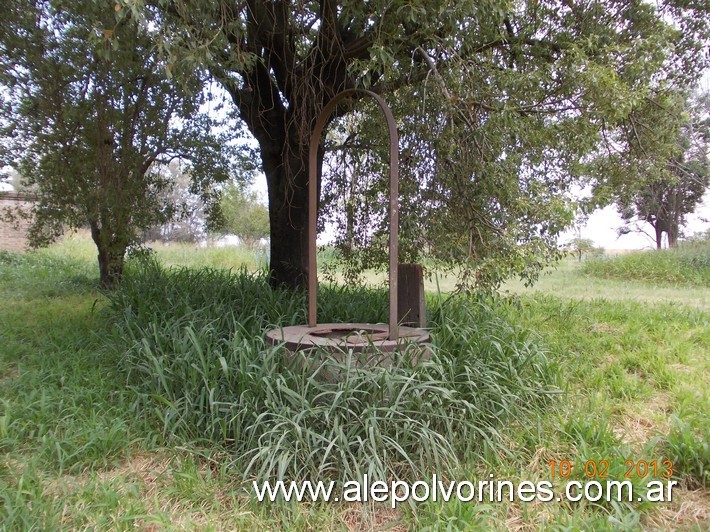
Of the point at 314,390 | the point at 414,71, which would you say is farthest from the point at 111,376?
the point at 414,71

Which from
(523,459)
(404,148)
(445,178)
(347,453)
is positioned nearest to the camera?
(347,453)

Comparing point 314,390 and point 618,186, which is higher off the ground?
point 618,186

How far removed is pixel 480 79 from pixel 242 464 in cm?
310

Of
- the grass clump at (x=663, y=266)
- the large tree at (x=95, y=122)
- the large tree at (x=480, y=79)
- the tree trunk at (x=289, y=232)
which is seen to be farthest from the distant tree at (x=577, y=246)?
the grass clump at (x=663, y=266)

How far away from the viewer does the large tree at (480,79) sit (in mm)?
3469

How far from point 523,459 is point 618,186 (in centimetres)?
341

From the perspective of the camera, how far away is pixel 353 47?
465cm

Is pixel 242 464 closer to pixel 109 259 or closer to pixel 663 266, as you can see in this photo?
pixel 109 259

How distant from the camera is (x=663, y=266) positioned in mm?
12125

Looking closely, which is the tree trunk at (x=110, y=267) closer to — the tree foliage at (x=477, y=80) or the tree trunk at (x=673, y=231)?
the tree foliage at (x=477, y=80)

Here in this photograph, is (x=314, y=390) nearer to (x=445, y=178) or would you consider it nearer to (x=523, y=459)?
(x=523, y=459)
